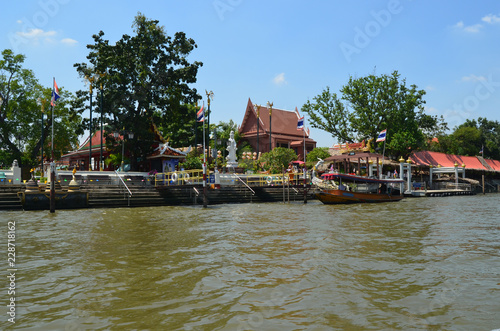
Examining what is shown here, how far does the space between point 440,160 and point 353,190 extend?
28.3m

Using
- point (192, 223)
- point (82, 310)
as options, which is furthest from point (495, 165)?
point (82, 310)

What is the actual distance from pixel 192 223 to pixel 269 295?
10859 millimetres

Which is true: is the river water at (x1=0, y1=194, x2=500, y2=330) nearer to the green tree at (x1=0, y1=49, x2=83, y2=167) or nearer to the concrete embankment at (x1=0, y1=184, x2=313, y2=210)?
the concrete embankment at (x1=0, y1=184, x2=313, y2=210)

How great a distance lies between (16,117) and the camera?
41906 mm

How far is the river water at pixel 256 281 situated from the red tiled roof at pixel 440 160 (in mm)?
41058

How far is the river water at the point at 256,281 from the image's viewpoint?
17.9 feet

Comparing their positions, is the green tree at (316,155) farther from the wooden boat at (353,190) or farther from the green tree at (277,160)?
the wooden boat at (353,190)

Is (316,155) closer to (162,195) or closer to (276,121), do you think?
(276,121)

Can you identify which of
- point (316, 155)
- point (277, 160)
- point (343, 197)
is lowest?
point (343, 197)

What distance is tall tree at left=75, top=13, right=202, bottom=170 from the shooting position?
34.0 metres

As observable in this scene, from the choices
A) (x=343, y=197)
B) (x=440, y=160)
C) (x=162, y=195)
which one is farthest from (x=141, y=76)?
(x=440, y=160)

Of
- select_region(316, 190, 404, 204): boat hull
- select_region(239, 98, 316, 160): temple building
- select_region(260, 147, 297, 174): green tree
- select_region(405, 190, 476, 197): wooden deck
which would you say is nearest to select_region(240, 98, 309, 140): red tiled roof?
select_region(239, 98, 316, 160): temple building

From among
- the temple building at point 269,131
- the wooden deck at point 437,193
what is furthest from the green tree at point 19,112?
the wooden deck at point 437,193

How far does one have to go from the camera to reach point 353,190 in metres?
32.3
